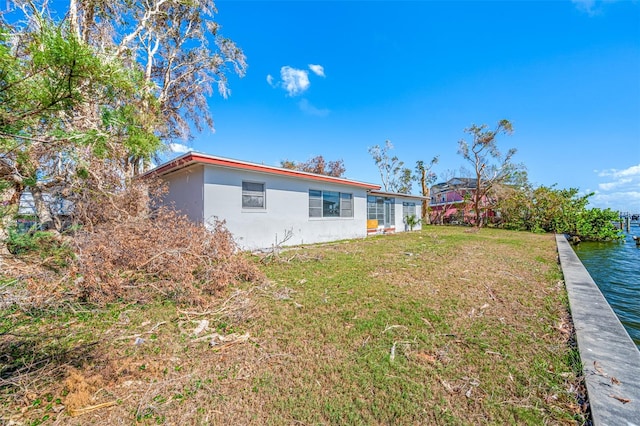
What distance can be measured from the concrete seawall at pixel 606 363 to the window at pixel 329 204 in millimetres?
7519

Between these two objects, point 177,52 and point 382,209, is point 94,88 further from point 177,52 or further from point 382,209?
point 382,209

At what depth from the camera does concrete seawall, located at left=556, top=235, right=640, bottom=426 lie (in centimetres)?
176

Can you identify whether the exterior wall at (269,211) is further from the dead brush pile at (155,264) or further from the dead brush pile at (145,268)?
the dead brush pile at (155,264)

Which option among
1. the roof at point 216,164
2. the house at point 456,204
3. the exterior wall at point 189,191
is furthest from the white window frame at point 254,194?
the house at point 456,204

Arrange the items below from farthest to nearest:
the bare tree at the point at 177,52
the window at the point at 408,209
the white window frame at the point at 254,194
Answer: the window at the point at 408,209 → the bare tree at the point at 177,52 → the white window frame at the point at 254,194

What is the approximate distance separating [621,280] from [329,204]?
28.7 feet

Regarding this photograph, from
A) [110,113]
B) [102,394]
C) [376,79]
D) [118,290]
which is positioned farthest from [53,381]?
[376,79]

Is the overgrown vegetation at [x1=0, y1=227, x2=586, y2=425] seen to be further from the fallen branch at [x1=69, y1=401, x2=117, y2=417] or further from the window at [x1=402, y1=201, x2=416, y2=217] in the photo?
the window at [x1=402, y1=201, x2=416, y2=217]

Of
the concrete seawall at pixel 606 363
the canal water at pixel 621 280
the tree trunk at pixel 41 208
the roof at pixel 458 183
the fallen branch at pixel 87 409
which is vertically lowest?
the canal water at pixel 621 280

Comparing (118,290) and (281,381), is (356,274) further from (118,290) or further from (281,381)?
(118,290)

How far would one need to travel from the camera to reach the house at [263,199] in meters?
7.12

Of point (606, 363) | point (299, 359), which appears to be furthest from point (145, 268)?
point (606, 363)

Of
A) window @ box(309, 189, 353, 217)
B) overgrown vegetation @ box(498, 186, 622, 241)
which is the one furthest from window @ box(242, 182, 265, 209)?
overgrown vegetation @ box(498, 186, 622, 241)

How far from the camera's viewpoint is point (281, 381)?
2.11 meters
